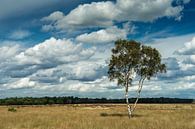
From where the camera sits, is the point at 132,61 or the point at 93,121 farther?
the point at 132,61

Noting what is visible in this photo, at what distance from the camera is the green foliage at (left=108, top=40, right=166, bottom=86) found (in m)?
58.2

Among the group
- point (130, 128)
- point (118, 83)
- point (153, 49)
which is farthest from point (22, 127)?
point (153, 49)

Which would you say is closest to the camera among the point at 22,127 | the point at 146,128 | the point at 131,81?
the point at 146,128

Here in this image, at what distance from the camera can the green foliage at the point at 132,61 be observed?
191ft

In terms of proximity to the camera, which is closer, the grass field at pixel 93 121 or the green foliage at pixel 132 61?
the grass field at pixel 93 121

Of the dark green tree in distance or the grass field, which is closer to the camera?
the grass field

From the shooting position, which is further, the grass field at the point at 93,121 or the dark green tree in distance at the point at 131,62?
the dark green tree in distance at the point at 131,62

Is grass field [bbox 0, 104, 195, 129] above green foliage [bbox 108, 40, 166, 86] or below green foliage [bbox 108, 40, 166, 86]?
below

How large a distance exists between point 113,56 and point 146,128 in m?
29.9

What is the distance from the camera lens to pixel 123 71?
5903cm

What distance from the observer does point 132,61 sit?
58.6 metres

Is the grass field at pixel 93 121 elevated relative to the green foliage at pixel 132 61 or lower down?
lower down

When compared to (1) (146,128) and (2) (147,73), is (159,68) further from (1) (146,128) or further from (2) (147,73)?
(1) (146,128)

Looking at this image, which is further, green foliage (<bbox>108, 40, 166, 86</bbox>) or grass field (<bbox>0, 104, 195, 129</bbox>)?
green foliage (<bbox>108, 40, 166, 86</bbox>)
